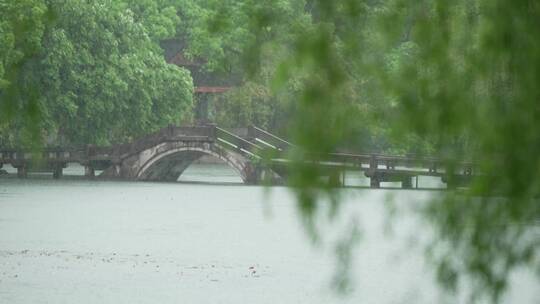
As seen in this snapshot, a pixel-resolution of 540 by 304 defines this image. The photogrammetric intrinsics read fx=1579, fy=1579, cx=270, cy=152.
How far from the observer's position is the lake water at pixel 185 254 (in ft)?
60.3

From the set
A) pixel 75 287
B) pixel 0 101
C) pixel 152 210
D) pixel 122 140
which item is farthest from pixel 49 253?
pixel 122 140

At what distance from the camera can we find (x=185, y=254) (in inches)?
966

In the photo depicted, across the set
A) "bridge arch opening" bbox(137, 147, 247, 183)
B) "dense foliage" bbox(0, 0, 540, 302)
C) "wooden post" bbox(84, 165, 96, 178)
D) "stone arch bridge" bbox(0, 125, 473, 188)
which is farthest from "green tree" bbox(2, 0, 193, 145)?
"dense foliage" bbox(0, 0, 540, 302)

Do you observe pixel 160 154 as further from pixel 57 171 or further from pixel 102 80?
pixel 57 171

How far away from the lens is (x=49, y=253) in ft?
79.0

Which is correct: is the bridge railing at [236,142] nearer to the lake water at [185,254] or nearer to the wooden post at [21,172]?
the wooden post at [21,172]

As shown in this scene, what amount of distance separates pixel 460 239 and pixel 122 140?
157 ft

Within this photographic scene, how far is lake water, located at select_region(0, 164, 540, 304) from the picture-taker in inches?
723

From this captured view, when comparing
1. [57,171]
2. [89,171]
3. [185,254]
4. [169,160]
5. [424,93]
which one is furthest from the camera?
[89,171]

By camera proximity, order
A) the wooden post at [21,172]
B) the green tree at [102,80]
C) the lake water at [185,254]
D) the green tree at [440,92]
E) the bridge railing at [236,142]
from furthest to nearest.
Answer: the wooden post at [21,172] < the bridge railing at [236,142] < the green tree at [102,80] < the lake water at [185,254] < the green tree at [440,92]

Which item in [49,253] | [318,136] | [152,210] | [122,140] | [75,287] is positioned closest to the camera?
[318,136]

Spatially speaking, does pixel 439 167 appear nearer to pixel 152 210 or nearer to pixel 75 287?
pixel 75 287

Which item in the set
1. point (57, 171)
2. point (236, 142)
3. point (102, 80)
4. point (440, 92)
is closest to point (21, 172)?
point (57, 171)

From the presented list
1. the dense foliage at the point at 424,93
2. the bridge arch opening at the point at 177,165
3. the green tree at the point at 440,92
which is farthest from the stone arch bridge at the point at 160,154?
the green tree at the point at 440,92
